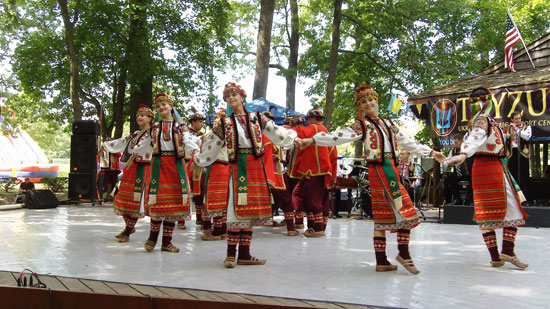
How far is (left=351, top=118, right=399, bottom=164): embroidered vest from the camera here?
4688 mm

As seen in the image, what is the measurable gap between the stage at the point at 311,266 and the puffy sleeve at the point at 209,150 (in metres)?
1.04

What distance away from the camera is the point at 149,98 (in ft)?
52.7

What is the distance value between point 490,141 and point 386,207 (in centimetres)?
139

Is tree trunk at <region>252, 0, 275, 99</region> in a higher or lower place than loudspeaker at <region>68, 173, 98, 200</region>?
higher

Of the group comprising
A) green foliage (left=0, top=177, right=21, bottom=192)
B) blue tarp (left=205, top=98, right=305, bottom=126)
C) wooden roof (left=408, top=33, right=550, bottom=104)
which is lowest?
green foliage (left=0, top=177, right=21, bottom=192)

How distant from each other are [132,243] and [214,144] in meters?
2.21

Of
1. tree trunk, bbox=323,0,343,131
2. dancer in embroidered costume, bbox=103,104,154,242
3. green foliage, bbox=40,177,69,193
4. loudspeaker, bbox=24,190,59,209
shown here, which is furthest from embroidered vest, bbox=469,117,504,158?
green foliage, bbox=40,177,69,193

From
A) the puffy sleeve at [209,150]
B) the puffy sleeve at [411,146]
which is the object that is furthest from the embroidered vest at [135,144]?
the puffy sleeve at [411,146]

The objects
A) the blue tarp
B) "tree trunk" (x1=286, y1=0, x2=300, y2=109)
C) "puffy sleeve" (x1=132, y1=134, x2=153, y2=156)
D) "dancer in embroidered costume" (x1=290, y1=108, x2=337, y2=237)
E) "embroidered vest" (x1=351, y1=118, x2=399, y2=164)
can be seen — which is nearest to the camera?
"embroidered vest" (x1=351, y1=118, x2=399, y2=164)

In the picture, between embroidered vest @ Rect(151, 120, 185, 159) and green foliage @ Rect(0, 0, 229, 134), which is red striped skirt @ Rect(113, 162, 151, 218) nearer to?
embroidered vest @ Rect(151, 120, 185, 159)

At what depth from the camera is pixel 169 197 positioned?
5707mm

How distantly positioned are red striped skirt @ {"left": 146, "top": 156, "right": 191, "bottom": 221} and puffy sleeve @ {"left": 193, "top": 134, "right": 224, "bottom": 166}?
67 centimetres

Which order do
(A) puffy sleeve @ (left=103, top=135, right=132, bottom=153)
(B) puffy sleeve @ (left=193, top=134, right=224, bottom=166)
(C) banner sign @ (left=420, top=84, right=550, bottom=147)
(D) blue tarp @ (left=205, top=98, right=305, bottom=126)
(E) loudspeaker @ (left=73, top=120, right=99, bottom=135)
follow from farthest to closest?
1. (E) loudspeaker @ (left=73, top=120, right=99, bottom=135)
2. (D) blue tarp @ (left=205, top=98, right=305, bottom=126)
3. (C) banner sign @ (left=420, top=84, right=550, bottom=147)
4. (A) puffy sleeve @ (left=103, top=135, right=132, bottom=153)
5. (B) puffy sleeve @ (left=193, top=134, right=224, bottom=166)

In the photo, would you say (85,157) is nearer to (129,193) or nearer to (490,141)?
(129,193)
